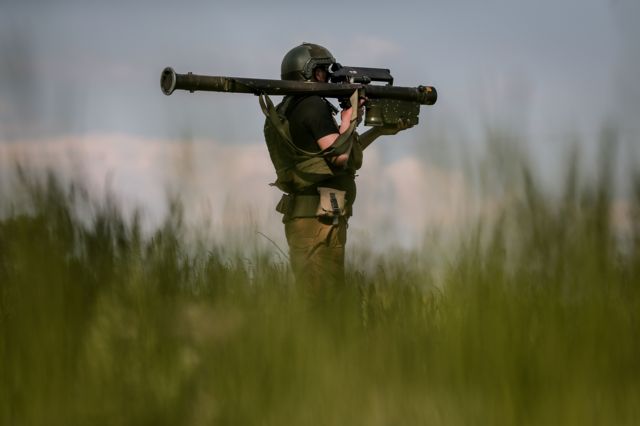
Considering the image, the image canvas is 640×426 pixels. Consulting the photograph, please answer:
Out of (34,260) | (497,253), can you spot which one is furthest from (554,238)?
(34,260)

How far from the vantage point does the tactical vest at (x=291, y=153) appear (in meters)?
5.88

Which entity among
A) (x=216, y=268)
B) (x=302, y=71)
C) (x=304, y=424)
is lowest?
(x=304, y=424)

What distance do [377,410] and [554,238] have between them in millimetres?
855

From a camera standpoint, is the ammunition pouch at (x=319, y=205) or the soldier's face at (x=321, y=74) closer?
the ammunition pouch at (x=319, y=205)

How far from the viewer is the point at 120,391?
127 inches

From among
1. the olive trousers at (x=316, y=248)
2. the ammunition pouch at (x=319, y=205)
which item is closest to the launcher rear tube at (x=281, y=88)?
the ammunition pouch at (x=319, y=205)

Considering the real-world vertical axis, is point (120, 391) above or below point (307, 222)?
below

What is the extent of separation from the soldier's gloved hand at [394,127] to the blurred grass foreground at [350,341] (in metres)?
3.08

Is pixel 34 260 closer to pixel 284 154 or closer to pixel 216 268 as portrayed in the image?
pixel 216 268

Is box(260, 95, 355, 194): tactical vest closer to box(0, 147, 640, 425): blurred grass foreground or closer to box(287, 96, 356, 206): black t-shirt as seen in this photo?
box(287, 96, 356, 206): black t-shirt

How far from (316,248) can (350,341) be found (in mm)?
2669

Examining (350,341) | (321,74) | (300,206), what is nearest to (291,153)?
(300,206)

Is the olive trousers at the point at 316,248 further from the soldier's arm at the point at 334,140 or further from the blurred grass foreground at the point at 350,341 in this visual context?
the blurred grass foreground at the point at 350,341

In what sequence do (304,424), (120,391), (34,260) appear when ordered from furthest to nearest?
(34,260) → (120,391) → (304,424)
